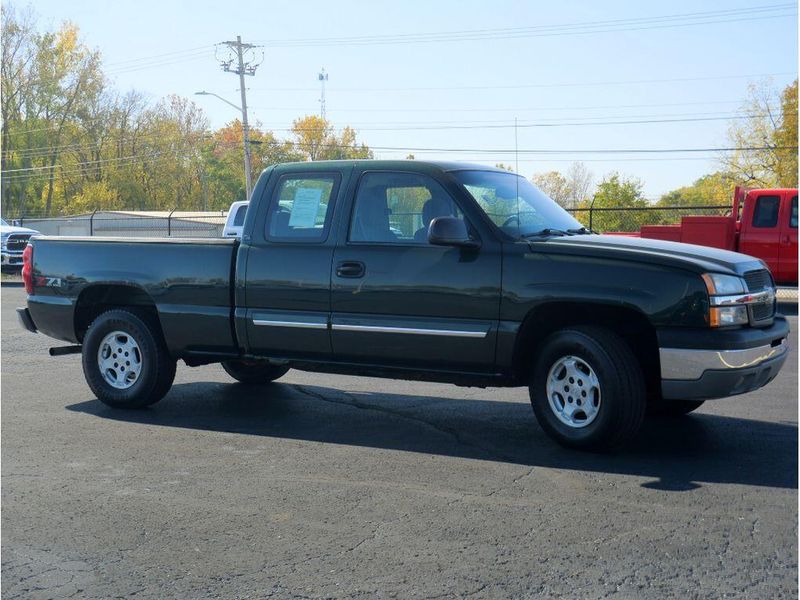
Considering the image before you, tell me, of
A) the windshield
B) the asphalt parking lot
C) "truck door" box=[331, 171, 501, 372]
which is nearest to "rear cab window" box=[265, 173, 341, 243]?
"truck door" box=[331, 171, 501, 372]

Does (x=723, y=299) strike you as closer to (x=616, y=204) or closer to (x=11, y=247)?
(x=11, y=247)

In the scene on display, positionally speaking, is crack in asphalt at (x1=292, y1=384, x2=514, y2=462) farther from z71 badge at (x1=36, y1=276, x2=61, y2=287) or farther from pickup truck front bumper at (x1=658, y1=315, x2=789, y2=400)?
z71 badge at (x1=36, y1=276, x2=61, y2=287)

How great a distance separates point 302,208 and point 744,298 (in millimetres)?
3262

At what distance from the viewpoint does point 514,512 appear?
522cm

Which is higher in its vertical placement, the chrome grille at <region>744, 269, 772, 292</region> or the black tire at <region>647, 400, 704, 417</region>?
the chrome grille at <region>744, 269, 772, 292</region>

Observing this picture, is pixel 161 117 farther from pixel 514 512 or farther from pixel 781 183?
pixel 514 512

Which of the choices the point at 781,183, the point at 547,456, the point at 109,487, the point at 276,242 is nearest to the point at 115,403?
the point at 276,242

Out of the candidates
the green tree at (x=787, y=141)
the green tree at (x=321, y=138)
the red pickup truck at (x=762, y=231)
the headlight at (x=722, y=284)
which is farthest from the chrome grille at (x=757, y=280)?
the green tree at (x=321, y=138)

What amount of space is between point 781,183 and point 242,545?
2146 inches

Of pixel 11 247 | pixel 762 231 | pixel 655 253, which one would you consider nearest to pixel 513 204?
pixel 655 253

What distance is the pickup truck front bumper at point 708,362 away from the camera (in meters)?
6.13

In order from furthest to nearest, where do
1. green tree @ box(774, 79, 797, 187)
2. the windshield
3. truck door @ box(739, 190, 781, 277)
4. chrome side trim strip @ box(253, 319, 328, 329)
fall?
green tree @ box(774, 79, 797, 187) < truck door @ box(739, 190, 781, 277) < chrome side trim strip @ box(253, 319, 328, 329) < the windshield

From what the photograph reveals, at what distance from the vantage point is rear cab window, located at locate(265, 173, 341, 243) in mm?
7512

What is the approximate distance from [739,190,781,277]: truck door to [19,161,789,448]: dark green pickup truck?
1171 cm
